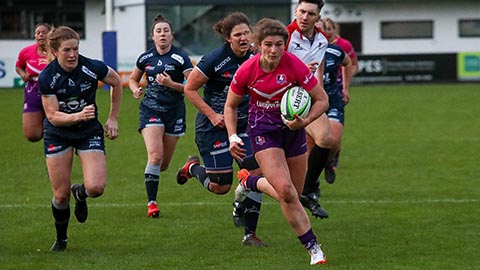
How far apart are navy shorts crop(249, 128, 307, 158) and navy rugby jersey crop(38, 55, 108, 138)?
1.41 meters

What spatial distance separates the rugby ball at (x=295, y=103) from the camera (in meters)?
8.08

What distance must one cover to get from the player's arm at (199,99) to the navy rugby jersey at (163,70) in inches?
79.5

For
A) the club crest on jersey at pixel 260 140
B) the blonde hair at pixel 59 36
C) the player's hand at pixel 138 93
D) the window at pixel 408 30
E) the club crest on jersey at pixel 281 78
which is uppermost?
the window at pixel 408 30

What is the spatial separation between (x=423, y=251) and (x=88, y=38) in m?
38.2

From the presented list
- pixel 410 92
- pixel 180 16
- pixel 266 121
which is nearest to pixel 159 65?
pixel 266 121

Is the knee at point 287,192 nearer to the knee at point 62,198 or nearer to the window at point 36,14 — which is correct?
the knee at point 62,198

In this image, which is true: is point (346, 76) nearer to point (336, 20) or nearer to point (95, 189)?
point (95, 189)

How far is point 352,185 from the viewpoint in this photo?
13.6m

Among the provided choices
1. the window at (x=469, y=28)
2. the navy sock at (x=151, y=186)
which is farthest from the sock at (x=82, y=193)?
the window at (x=469, y=28)

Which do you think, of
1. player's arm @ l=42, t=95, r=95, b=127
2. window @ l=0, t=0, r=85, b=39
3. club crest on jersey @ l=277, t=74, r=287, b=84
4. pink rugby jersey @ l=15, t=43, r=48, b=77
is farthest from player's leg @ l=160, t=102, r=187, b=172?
window @ l=0, t=0, r=85, b=39

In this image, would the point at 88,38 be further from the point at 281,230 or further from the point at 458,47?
the point at 281,230

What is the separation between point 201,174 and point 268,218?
0.80m

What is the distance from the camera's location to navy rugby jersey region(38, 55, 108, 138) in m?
8.88

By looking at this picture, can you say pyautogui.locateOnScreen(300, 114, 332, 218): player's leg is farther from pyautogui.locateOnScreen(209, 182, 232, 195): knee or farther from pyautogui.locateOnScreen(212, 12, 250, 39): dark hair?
pyautogui.locateOnScreen(212, 12, 250, 39): dark hair
